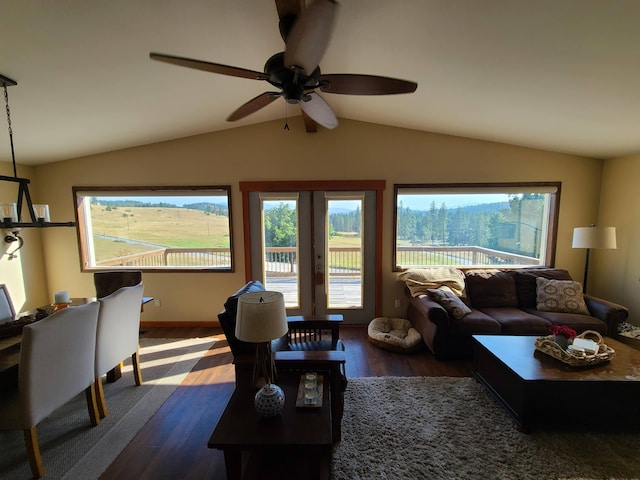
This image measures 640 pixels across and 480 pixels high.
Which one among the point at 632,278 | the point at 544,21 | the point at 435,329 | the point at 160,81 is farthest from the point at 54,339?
the point at 632,278

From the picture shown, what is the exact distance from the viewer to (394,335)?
344cm

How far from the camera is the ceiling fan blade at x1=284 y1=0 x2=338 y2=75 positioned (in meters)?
1.02

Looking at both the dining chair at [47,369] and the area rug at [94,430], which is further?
the area rug at [94,430]

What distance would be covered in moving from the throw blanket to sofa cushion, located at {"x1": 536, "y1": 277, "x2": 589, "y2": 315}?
88 cm

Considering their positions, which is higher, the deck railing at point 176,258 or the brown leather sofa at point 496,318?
the deck railing at point 176,258

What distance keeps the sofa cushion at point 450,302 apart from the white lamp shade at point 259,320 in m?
2.21

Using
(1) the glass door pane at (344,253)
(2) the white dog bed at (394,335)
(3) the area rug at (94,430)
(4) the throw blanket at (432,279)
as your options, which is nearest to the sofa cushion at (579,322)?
(4) the throw blanket at (432,279)

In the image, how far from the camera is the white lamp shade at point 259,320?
4.90 feet

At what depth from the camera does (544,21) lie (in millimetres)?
1554

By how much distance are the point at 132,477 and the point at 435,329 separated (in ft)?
8.95

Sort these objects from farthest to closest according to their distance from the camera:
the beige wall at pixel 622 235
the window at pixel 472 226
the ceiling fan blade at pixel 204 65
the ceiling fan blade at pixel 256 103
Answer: the window at pixel 472 226 → the beige wall at pixel 622 235 → the ceiling fan blade at pixel 256 103 → the ceiling fan blade at pixel 204 65

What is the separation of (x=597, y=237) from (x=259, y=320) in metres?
4.00

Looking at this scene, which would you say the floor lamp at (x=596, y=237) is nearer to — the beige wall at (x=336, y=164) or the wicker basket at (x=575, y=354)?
the beige wall at (x=336, y=164)

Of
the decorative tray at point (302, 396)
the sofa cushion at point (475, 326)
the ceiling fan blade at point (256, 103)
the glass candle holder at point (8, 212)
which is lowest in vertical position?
the sofa cushion at point (475, 326)
